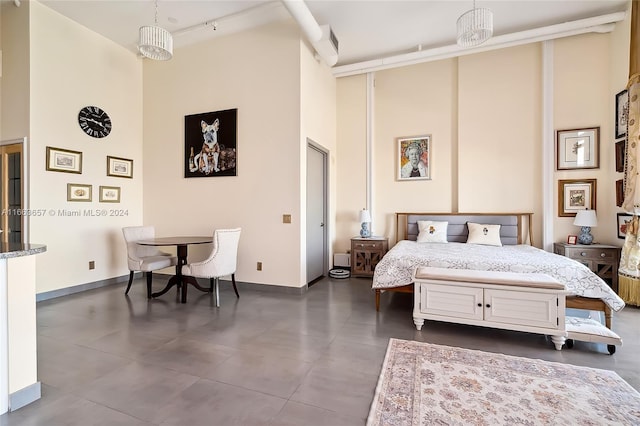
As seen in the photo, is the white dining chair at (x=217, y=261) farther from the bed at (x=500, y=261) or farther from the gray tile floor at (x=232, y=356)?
the bed at (x=500, y=261)

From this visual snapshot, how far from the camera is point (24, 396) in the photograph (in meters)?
1.77

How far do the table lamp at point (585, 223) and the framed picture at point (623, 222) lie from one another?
25cm

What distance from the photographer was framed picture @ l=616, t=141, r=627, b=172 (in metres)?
3.98

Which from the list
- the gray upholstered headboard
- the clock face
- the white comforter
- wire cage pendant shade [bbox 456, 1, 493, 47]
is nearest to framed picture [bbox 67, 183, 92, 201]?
the clock face

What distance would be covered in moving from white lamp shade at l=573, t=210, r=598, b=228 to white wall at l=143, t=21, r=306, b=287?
13.0 feet

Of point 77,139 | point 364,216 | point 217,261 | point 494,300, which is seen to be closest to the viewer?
point 494,300

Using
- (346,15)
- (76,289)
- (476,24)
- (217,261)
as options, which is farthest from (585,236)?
(76,289)

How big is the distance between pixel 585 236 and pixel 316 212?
3.92 m

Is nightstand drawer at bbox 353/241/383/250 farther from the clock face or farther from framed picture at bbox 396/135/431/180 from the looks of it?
the clock face

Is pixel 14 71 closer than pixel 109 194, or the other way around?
pixel 14 71

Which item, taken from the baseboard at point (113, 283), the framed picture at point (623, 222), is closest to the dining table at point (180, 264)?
the baseboard at point (113, 283)

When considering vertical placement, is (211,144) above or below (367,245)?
above

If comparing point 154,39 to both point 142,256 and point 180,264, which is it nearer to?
point 180,264

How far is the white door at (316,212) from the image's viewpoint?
4629 mm
